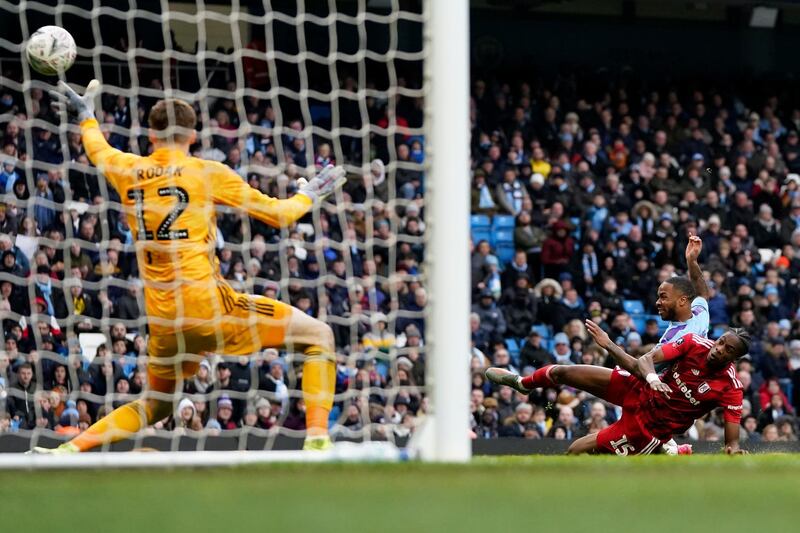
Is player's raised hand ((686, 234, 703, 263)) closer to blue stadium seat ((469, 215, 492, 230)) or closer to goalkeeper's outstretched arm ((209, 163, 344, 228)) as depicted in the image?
goalkeeper's outstretched arm ((209, 163, 344, 228))

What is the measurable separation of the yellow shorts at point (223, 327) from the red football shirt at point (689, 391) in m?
3.54

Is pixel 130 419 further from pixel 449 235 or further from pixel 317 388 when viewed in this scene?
pixel 449 235

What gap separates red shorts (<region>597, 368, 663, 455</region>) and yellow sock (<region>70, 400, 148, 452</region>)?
13.6ft

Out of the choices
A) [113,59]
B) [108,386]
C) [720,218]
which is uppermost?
[113,59]

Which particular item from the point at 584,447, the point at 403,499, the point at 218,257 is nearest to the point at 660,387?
the point at 584,447

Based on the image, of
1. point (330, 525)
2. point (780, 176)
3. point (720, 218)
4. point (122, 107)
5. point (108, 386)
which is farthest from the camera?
point (780, 176)

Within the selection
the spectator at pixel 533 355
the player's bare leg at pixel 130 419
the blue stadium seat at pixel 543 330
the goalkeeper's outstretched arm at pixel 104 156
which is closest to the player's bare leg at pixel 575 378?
the player's bare leg at pixel 130 419

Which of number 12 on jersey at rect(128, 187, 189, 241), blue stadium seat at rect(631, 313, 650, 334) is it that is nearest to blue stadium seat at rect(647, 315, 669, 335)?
blue stadium seat at rect(631, 313, 650, 334)

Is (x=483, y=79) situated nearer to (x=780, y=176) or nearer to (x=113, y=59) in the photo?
(x=780, y=176)

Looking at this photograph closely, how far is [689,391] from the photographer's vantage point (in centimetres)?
1095

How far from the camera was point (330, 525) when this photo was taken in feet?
14.8


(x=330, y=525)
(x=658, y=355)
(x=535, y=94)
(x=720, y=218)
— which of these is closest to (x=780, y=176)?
(x=720, y=218)

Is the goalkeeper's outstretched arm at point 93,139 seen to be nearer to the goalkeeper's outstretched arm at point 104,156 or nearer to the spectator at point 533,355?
the goalkeeper's outstretched arm at point 104,156

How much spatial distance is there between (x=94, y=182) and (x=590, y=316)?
648cm
